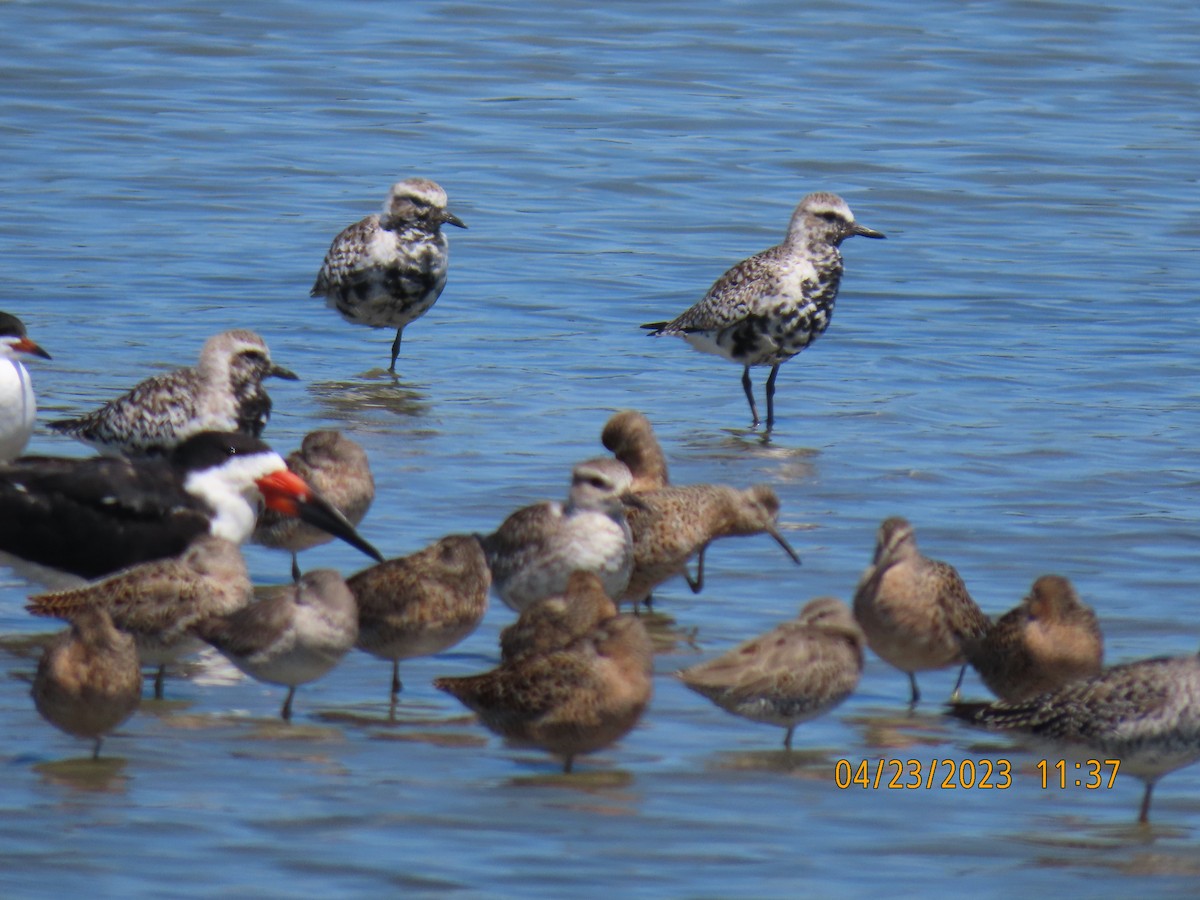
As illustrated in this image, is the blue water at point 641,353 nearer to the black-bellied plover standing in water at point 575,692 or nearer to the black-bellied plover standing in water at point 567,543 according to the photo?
the black-bellied plover standing in water at point 575,692

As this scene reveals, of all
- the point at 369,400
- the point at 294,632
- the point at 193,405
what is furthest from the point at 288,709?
the point at 369,400

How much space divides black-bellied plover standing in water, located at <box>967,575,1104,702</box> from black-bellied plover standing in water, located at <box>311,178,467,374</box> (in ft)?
27.3

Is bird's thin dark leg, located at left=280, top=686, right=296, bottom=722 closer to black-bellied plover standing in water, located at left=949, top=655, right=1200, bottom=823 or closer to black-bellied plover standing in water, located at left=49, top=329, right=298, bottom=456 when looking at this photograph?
black-bellied plover standing in water, located at left=949, top=655, right=1200, bottom=823

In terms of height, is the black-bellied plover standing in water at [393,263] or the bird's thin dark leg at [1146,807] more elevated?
the black-bellied plover standing in water at [393,263]

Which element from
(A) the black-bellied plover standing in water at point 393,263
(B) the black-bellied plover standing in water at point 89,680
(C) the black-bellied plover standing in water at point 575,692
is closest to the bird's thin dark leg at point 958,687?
(C) the black-bellied plover standing in water at point 575,692

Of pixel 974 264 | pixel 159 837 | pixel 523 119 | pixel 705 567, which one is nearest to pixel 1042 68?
pixel 523 119

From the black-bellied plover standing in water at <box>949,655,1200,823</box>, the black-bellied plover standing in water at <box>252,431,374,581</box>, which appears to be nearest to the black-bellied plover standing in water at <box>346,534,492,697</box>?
the black-bellied plover standing in water at <box>252,431,374,581</box>

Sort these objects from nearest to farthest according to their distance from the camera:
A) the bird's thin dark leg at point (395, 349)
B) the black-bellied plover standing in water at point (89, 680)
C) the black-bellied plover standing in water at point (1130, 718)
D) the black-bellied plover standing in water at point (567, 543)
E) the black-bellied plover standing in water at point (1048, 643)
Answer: the black-bellied plover standing in water at point (1130, 718) → the black-bellied plover standing in water at point (89, 680) → the black-bellied plover standing in water at point (1048, 643) → the black-bellied plover standing in water at point (567, 543) → the bird's thin dark leg at point (395, 349)

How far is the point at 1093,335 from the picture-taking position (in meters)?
18.2

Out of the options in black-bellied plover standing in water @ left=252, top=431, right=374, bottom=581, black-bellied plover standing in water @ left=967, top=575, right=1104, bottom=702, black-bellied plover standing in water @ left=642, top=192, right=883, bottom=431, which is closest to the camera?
black-bellied plover standing in water @ left=967, top=575, right=1104, bottom=702

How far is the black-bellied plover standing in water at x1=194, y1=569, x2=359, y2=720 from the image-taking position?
8875 mm

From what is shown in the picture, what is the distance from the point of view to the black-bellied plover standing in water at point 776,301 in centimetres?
1616
